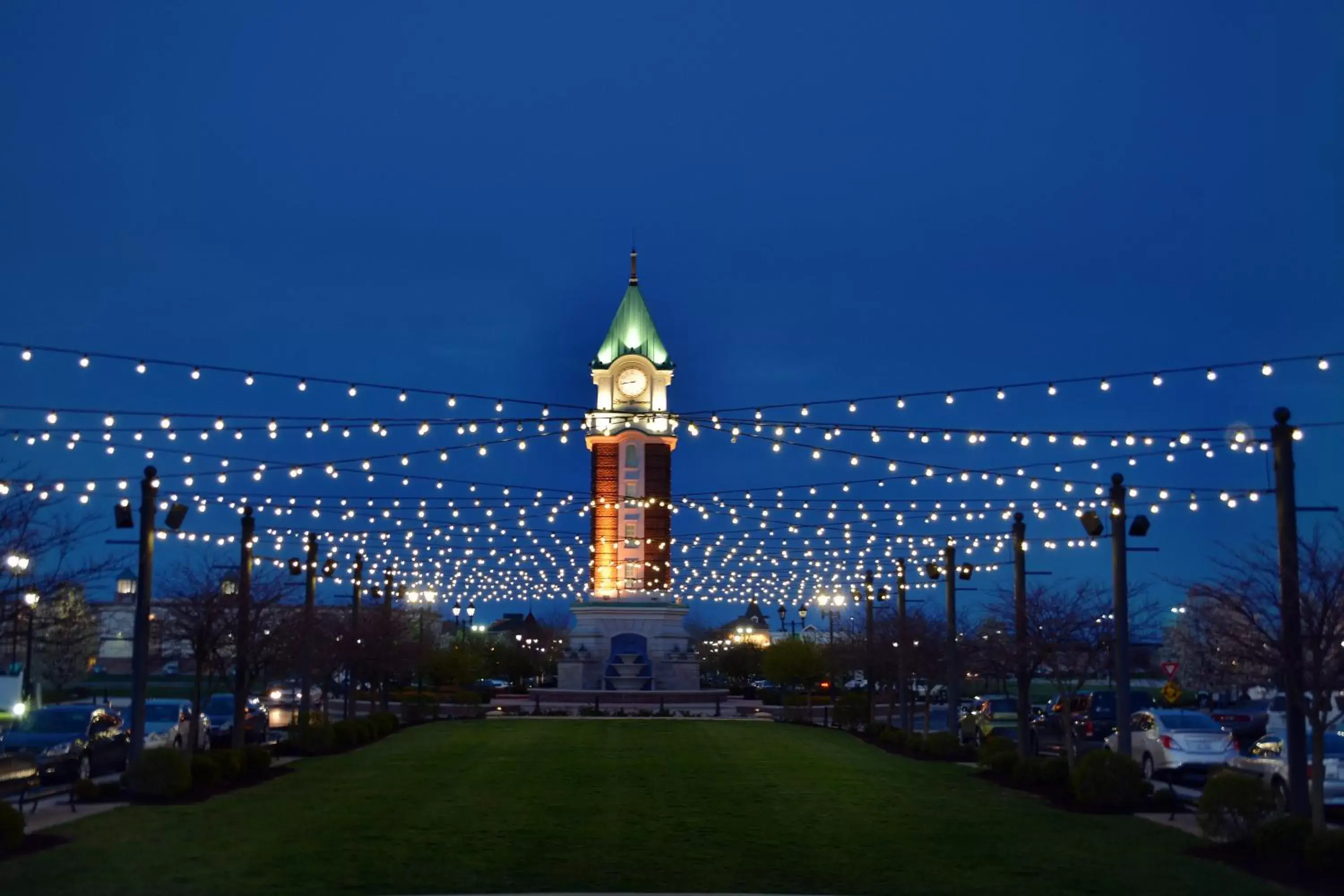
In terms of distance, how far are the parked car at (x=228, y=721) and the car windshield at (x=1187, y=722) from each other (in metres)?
21.8

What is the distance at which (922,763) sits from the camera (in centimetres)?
3312

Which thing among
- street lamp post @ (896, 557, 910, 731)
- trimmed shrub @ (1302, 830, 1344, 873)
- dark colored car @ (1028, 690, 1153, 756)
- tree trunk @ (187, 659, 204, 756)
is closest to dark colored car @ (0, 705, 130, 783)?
tree trunk @ (187, 659, 204, 756)

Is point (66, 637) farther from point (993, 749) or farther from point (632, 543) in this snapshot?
point (632, 543)

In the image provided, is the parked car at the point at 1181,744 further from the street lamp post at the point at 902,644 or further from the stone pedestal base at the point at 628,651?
the stone pedestal base at the point at 628,651

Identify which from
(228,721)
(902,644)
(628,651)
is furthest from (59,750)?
(628,651)

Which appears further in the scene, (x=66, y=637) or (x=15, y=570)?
(x=66, y=637)

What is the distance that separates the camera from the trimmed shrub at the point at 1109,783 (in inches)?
896

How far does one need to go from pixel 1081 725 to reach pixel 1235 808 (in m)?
18.1

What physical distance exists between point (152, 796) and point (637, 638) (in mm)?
72664

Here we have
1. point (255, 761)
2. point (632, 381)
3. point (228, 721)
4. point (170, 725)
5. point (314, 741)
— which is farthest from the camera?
point (632, 381)

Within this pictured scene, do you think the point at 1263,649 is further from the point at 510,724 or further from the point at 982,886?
the point at 510,724

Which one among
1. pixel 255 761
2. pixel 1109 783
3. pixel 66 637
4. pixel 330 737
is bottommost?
pixel 330 737

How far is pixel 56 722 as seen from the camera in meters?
Answer: 28.0

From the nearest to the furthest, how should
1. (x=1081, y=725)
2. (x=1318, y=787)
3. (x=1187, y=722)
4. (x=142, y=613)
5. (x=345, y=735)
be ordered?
(x=1318, y=787) → (x=142, y=613) → (x=1187, y=722) → (x=1081, y=725) → (x=345, y=735)
